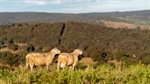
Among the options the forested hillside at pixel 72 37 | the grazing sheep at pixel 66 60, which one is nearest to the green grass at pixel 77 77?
the grazing sheep at pixel 66 60

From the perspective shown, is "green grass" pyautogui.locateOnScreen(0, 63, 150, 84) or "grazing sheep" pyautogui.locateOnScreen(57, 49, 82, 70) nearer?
"green grass" pyautogui.locateOnScreen(0, 63, 150, 84)

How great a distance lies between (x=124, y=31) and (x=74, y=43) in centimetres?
2525

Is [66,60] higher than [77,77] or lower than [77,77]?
lower

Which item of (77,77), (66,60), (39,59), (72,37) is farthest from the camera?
(72,37)

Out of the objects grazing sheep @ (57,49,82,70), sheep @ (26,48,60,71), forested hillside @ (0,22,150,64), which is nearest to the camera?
grazing sheep @ (57,49,82,70)

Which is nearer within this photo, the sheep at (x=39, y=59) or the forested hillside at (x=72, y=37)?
the sheep at (x=39, y=59)

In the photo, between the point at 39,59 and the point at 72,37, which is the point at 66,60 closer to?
the point at 39,59

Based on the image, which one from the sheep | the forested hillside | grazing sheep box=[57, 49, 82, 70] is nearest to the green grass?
grazing sheep box=[57, 49, 82, 70]

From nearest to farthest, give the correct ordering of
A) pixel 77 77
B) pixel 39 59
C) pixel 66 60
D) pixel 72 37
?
pixel 77 77
pixel 66 60
pixel 39 59
pixel 72 37

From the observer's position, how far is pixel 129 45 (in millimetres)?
104000

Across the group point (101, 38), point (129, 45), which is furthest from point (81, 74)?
point (101, 38)

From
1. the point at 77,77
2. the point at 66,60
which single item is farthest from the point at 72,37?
the point at 77,77

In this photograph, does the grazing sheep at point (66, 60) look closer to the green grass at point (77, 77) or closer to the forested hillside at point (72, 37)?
the green grass at point (77, 77)

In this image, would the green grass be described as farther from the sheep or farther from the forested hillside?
the forested hillside
